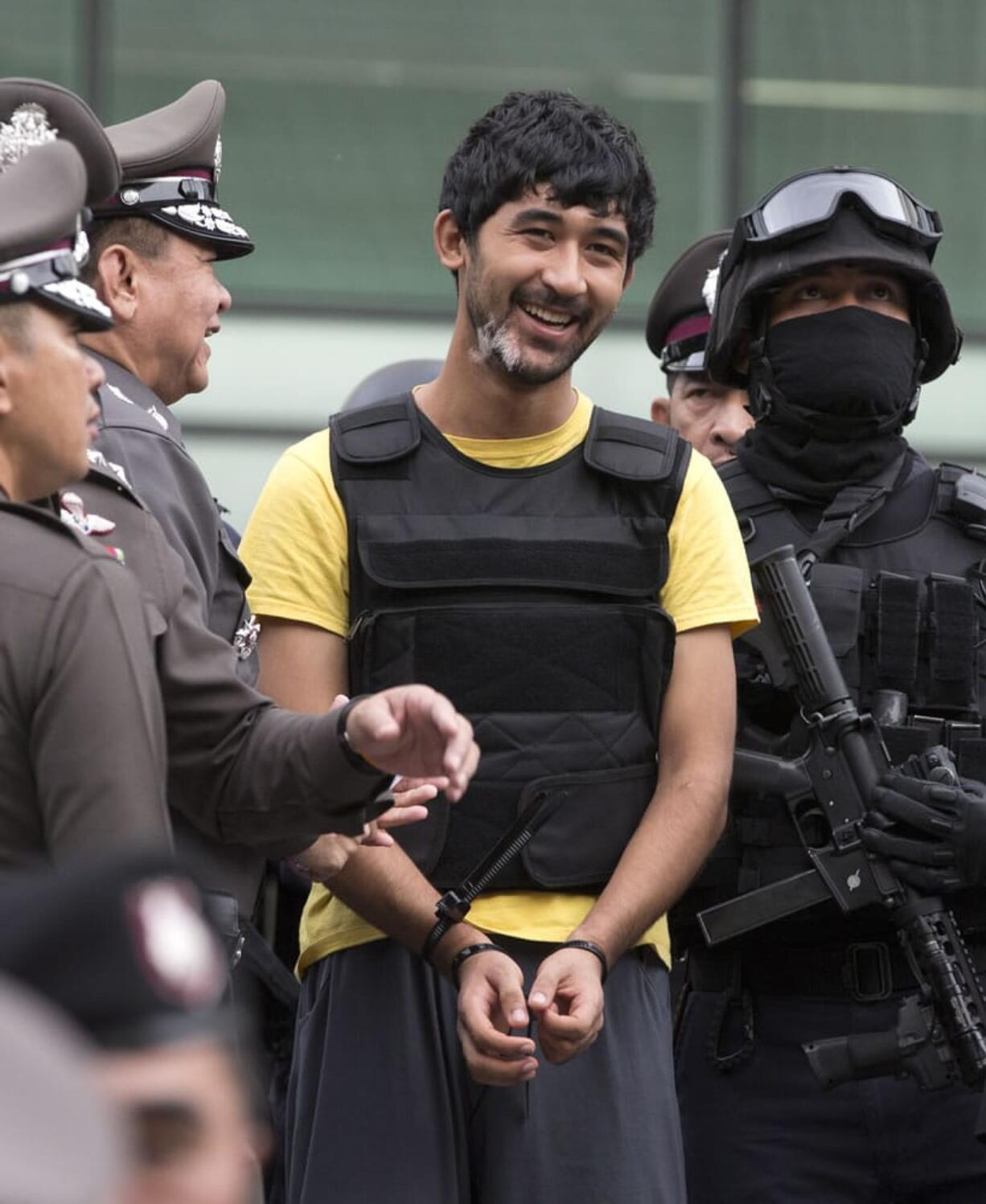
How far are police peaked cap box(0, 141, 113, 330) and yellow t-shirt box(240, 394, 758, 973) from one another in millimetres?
818

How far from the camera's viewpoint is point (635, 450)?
340 cm

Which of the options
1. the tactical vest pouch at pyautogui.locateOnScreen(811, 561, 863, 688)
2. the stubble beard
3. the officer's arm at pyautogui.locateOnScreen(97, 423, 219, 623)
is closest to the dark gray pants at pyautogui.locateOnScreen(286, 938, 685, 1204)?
the officer's arm at pyautogui.locateOnScreen(97, 423, 219, 623)

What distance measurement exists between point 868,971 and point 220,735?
141 cm

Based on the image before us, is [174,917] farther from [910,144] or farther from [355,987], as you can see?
[910,144]

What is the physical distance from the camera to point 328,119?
8.70 metres

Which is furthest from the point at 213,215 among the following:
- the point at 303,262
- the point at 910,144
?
the point at 910,144

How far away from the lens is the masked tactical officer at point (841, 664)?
356 cm

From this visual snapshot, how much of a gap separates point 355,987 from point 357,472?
728 mm

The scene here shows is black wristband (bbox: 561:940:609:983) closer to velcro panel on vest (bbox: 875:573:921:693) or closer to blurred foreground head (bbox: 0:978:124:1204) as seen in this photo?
velcro panel on vest (bbox: 875:573:921:693)

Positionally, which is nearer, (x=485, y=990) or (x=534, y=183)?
(x=485, y=990)

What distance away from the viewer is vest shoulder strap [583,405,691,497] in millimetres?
3371

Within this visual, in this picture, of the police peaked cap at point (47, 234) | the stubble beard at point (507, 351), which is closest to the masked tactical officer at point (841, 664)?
the stubble beard at point (507, 351)

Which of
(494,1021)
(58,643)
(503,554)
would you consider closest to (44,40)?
(503,554)

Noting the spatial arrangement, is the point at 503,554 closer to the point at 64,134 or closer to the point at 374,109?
the point at 64,134
